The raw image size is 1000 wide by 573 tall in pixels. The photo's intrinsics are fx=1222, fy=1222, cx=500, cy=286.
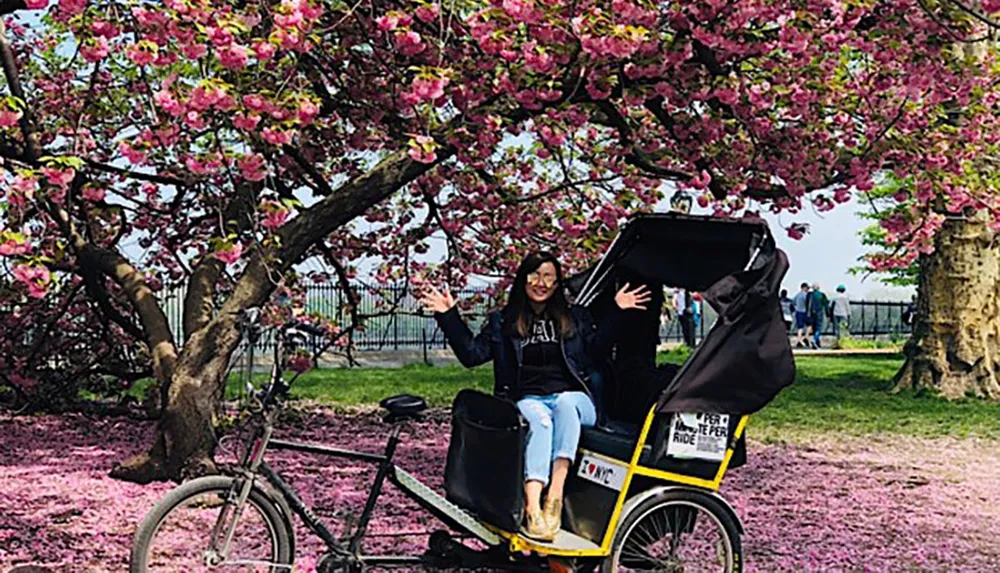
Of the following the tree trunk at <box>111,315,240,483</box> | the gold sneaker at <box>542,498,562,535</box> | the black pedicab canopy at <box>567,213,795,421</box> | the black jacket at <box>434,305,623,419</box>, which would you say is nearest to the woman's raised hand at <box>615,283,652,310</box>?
the black pedicab canopy at <box>567,213,795,421</box>

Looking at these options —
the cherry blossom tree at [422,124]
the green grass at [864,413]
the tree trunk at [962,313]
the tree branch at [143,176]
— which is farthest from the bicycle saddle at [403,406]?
the tree trunk at [962,313]

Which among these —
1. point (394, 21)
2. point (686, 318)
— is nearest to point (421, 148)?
point (394, 21)

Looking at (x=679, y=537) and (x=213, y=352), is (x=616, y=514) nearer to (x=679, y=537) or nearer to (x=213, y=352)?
(x=679, y=537)

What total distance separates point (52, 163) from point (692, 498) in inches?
161

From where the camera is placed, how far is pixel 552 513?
16.8ft

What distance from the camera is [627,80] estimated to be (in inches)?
351

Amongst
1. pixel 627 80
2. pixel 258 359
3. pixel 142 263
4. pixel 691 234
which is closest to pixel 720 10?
pixel 627 80

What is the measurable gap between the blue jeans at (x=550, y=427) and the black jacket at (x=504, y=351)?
0.15 meters

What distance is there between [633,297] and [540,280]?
622 mm

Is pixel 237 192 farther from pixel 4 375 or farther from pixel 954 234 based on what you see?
pixel 954 234

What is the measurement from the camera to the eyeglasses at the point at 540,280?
5.52 meters

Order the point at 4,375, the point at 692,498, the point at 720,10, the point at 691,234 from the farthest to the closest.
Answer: the point at 4,375, the point at 720,10, the point at 691,234, the point at 692,498

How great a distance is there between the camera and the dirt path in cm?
657

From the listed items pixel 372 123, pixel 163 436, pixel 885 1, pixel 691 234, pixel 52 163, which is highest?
pixel 885 1
